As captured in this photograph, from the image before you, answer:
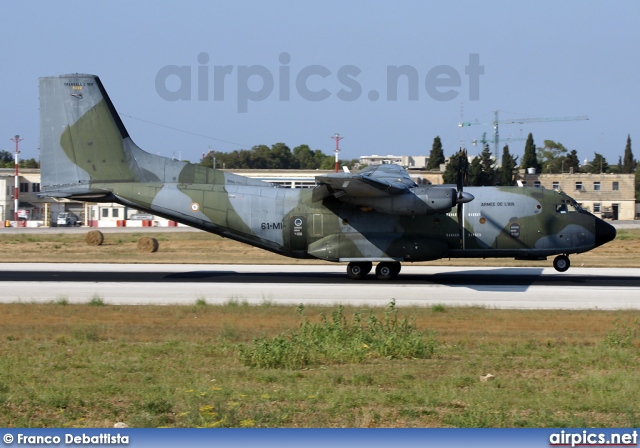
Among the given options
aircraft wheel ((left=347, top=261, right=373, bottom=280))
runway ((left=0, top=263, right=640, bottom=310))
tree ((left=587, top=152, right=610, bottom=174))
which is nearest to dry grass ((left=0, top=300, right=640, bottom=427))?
runway ((left=0, top=263, right=640, bottom=310))

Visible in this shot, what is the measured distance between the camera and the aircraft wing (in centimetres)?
2586

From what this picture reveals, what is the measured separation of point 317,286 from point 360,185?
13.0ft

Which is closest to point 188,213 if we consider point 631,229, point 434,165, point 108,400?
point 108,400

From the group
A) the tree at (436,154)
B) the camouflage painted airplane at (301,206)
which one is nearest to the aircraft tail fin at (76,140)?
the camouflage painted airplane at (301,206)

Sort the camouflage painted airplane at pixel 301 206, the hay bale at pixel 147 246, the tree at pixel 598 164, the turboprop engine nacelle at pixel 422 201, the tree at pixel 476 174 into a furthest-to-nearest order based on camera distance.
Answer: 1. the tree at pixel 598 164
2. the tree at pixel 476 174
3. the hay bale at pixel 147 246
4. the camouflage painted airplane at pixel 301 206
5. the turboprop engine nacelle at pixel 422 201

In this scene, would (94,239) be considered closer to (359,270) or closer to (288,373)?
(359,270)

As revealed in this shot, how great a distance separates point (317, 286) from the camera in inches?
1057

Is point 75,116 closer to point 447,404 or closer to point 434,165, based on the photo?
point 447,404

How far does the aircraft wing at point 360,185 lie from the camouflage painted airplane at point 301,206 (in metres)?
0.12

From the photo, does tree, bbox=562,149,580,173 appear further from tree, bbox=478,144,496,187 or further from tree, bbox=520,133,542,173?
tree, bbox=478,144,496,187

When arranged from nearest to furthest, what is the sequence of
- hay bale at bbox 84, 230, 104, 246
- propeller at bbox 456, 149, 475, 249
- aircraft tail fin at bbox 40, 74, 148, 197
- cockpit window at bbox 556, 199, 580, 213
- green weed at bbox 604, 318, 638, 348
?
green weed at bbox 604, 318, 638, 348 < propeller at bbox 456, 149, 475, 249 < cockpit window at bbox 556, 199, 580, 213 < aircraft tail fin at bbox 40, 74, 148, 197 < hay bale at bbox 84, 230, 104, 246

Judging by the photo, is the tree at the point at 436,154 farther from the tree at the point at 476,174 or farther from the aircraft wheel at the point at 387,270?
the aircraft wheel at the point at 387,270

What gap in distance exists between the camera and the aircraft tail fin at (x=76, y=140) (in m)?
29.2

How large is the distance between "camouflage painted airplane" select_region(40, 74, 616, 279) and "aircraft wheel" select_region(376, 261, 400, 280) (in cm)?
4
